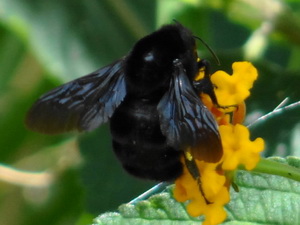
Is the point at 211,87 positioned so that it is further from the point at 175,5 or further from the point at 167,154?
the point at 175,5

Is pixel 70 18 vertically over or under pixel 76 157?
over

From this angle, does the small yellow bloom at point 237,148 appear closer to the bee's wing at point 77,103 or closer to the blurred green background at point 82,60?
the bee's wing at point 77,103

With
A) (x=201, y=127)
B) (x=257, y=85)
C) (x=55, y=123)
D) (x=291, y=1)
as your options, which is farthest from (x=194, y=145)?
(x=291, y=1)

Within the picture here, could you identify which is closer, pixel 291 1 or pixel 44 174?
pixel 291 1

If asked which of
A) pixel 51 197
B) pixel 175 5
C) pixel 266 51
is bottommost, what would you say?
pixel 51 197

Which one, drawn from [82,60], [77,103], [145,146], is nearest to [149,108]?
[145,146]

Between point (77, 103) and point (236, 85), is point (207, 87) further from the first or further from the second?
point (77, 103)

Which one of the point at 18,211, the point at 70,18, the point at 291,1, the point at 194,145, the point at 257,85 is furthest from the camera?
the point at 18,211
